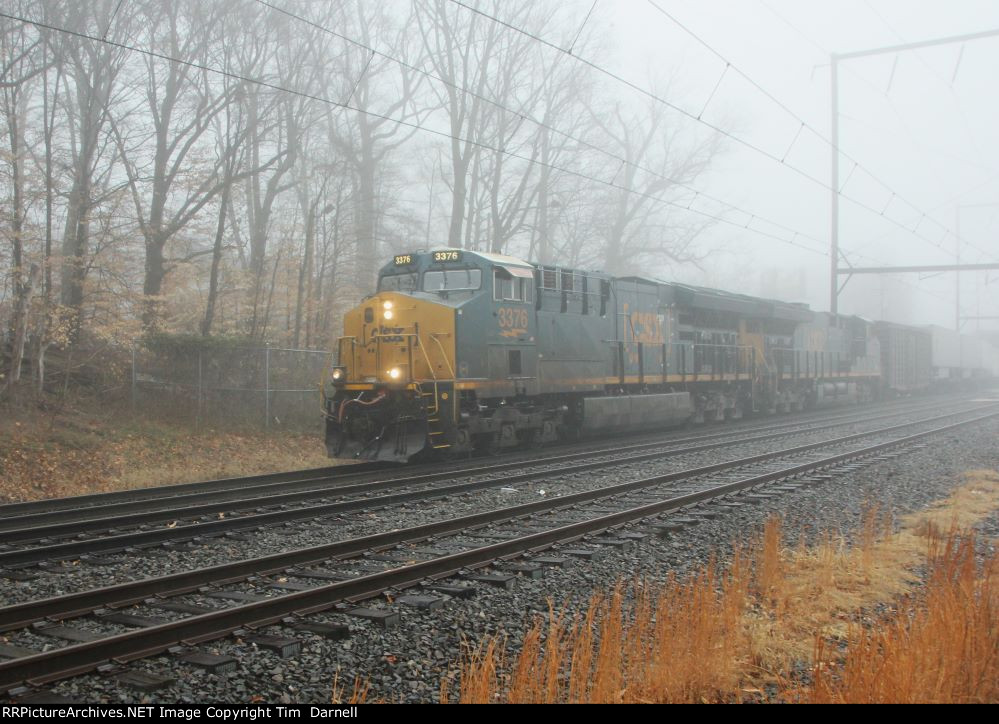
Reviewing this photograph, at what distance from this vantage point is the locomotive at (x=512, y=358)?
13930 mm

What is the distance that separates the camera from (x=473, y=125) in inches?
1097

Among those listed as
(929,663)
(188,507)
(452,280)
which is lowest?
(188,507)

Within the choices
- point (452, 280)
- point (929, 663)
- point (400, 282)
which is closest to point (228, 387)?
point (400, 282)

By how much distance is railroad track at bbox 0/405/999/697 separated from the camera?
4742 mm

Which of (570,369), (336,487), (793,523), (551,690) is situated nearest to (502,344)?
(570,369)

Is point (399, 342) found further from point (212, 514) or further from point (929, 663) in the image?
point (929, 663)

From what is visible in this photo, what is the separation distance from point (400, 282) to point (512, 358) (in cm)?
256

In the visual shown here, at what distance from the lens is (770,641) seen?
5188 mm

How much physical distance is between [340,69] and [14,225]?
14033 millimetres

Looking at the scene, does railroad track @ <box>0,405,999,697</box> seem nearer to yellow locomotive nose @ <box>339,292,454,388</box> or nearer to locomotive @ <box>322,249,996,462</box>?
locomotive @ <box>322,249,996,462</box>

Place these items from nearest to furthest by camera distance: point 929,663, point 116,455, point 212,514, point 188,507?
point 929,663, point 212,514, point 188,507, point 116,455

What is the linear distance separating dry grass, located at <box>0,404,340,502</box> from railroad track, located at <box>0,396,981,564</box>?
108 inches

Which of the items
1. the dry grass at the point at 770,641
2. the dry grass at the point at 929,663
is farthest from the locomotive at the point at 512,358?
the dry grass at the point at 929,663
